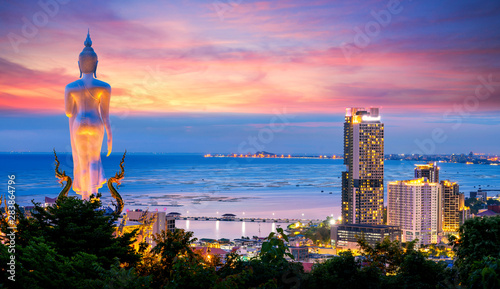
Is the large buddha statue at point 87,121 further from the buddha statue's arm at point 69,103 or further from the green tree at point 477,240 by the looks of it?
the green tree at point 477,240

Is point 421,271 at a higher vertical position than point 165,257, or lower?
lower

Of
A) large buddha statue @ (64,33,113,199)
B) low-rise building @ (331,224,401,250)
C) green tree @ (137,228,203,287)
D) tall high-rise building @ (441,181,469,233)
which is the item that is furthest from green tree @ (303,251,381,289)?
tall high-rise building @ (441,181,469,233)

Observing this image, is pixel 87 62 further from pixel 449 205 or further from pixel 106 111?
pixel 449 205

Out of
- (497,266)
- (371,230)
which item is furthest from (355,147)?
(497,266)

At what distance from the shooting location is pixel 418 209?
4238cm

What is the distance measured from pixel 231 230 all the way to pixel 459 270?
29010 millimetres

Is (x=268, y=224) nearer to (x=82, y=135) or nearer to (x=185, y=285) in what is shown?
(x=82, y=135)

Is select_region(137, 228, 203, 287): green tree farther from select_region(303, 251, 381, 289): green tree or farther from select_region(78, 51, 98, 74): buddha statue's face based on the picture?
select_region(78, 51, 98, 74): buddha statue's face

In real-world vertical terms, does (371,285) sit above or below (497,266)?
below

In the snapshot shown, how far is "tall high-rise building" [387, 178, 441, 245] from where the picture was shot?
42.2 metres

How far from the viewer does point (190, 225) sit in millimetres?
37375

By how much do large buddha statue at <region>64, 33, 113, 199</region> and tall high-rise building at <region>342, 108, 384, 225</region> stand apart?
123 ft

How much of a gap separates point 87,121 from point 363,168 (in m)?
39.7

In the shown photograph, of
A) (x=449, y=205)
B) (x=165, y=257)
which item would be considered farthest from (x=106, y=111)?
(x=449, y=205)
